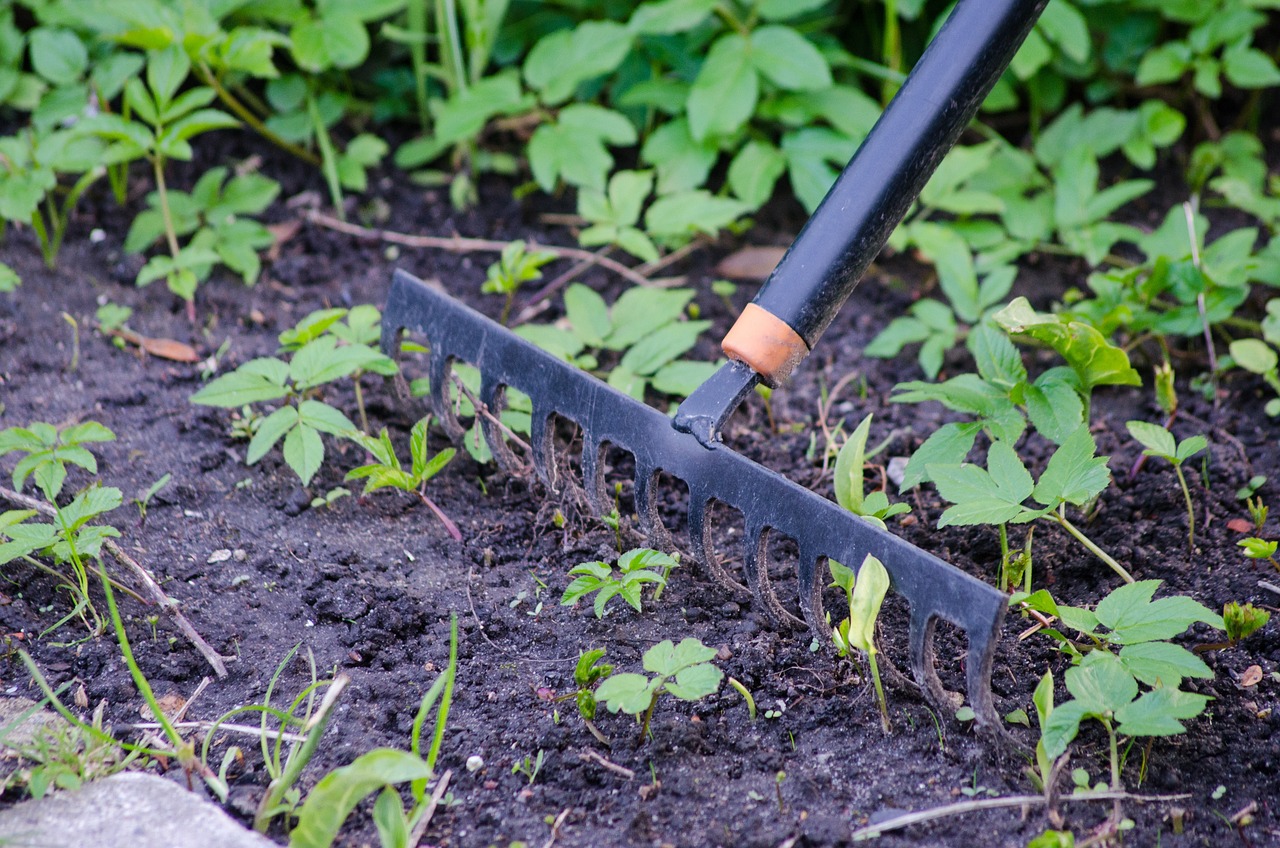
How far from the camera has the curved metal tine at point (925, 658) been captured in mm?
1362

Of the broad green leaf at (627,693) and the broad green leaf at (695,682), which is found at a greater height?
the broad green leaf at (695,682)

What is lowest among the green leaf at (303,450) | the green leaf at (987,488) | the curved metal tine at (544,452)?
the curved metal tine at (544,452)

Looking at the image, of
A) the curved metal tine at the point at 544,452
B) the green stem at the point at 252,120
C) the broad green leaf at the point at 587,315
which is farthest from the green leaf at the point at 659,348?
the green stem at the point at 252,120

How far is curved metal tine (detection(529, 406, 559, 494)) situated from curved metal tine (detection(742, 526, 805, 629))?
0.41 metres

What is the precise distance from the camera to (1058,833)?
1.23 m

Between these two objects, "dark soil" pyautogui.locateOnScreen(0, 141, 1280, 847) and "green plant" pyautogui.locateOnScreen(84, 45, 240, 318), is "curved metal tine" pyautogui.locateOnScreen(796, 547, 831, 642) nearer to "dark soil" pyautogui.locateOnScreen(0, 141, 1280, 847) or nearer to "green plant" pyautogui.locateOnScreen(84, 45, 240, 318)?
"dark soil" pyautogui.locateOnScreen(0, 141, 1280, 847)

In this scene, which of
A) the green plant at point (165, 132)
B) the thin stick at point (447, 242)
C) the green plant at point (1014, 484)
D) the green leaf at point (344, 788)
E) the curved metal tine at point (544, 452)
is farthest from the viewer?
the thin stick at point (447, 242)

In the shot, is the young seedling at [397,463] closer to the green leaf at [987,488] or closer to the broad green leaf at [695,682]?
the broad green leaf at [695,682]

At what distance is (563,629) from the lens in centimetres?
164

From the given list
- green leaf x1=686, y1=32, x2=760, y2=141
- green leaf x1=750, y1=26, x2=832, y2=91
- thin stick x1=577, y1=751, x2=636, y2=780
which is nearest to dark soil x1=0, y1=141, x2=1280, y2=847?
thin stick x1=577, y1=751, x2=636, y2=780

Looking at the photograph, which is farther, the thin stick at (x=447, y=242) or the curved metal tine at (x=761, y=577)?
the thin stick at (x=447, y=242)

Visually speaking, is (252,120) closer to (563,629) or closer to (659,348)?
(659,348)

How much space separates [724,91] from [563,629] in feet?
4.87

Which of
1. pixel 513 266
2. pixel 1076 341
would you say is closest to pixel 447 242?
pixel 513 266
